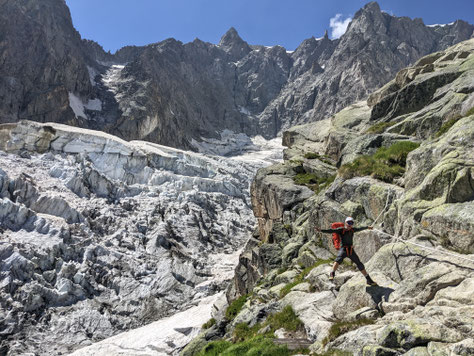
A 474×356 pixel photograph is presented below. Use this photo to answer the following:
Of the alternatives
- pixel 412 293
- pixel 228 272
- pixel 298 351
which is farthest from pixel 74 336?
pixel 412 293

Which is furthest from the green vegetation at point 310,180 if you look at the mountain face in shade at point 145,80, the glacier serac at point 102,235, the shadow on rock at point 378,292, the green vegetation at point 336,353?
the mountain face in shade at point 145,80

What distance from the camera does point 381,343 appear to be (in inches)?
232

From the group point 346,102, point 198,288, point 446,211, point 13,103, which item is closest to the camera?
point 446,211

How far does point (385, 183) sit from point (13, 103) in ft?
411

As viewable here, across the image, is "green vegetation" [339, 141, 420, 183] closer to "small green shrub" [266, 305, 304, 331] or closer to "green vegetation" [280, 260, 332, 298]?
"green vegetation" [280, 260, 332, 298]

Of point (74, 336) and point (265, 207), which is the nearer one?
point (265, 207)

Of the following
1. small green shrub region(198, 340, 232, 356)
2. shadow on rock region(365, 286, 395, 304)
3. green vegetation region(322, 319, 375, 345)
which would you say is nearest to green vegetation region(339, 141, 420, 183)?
shadow on rock region(365, 286, 395, 304)

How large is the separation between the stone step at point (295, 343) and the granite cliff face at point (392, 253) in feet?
0.20

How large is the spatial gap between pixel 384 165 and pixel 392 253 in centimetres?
→ 607

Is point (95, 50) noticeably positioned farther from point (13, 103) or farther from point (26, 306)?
point (26, 306)

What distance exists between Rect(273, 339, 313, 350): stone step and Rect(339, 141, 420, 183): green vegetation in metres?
7.84

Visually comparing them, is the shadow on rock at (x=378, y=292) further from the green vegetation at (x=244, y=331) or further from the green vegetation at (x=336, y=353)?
the green vegetation at (x=244, y=331)

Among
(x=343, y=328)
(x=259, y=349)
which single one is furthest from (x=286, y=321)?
(x=343, y=328)

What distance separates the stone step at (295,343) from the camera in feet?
25.9
